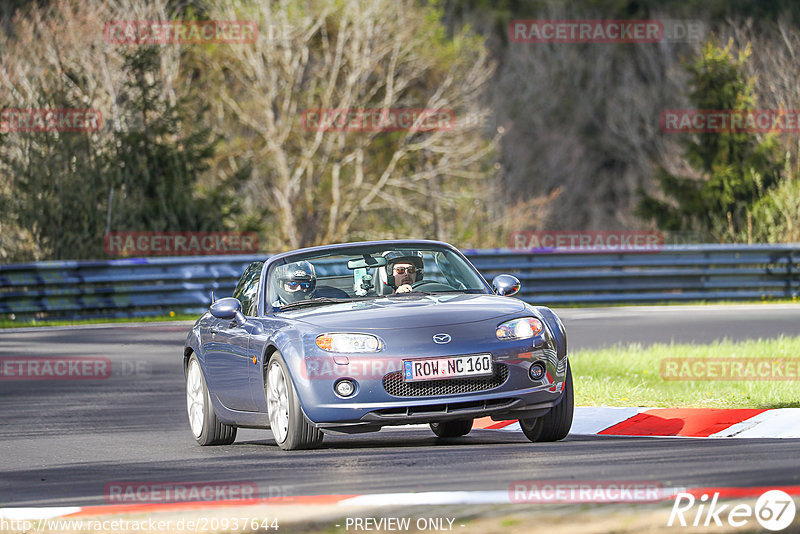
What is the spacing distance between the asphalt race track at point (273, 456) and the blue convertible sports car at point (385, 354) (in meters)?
0.25

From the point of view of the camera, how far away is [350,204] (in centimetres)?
4162

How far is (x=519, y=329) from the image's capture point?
9344 mm

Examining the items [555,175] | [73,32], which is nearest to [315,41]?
[73,32]

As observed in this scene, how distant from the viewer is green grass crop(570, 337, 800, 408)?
11523 millimetres

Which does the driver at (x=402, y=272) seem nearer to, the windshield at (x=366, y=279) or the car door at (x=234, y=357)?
the windshield at (x=366, y=279)

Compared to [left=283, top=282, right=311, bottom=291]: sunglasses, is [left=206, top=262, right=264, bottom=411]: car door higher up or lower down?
lower down

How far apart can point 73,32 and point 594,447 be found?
31910 mm

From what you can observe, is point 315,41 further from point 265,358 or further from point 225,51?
point 265,358

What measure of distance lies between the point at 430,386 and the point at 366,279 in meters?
1.55

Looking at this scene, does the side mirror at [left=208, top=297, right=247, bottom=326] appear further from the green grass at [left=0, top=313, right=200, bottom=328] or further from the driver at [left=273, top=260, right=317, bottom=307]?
the green grass at [left=0, top=313, right=200, bottom=328]

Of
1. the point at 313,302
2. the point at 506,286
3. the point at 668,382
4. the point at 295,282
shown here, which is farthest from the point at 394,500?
the point at 668,382

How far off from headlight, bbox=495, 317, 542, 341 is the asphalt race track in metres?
0.71

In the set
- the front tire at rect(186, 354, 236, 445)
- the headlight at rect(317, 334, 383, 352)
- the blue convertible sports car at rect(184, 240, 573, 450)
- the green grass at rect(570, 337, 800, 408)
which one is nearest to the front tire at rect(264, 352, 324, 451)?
the blue convertible sports car at rect(184, 240, 573, 450)

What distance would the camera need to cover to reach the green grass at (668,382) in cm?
1152
